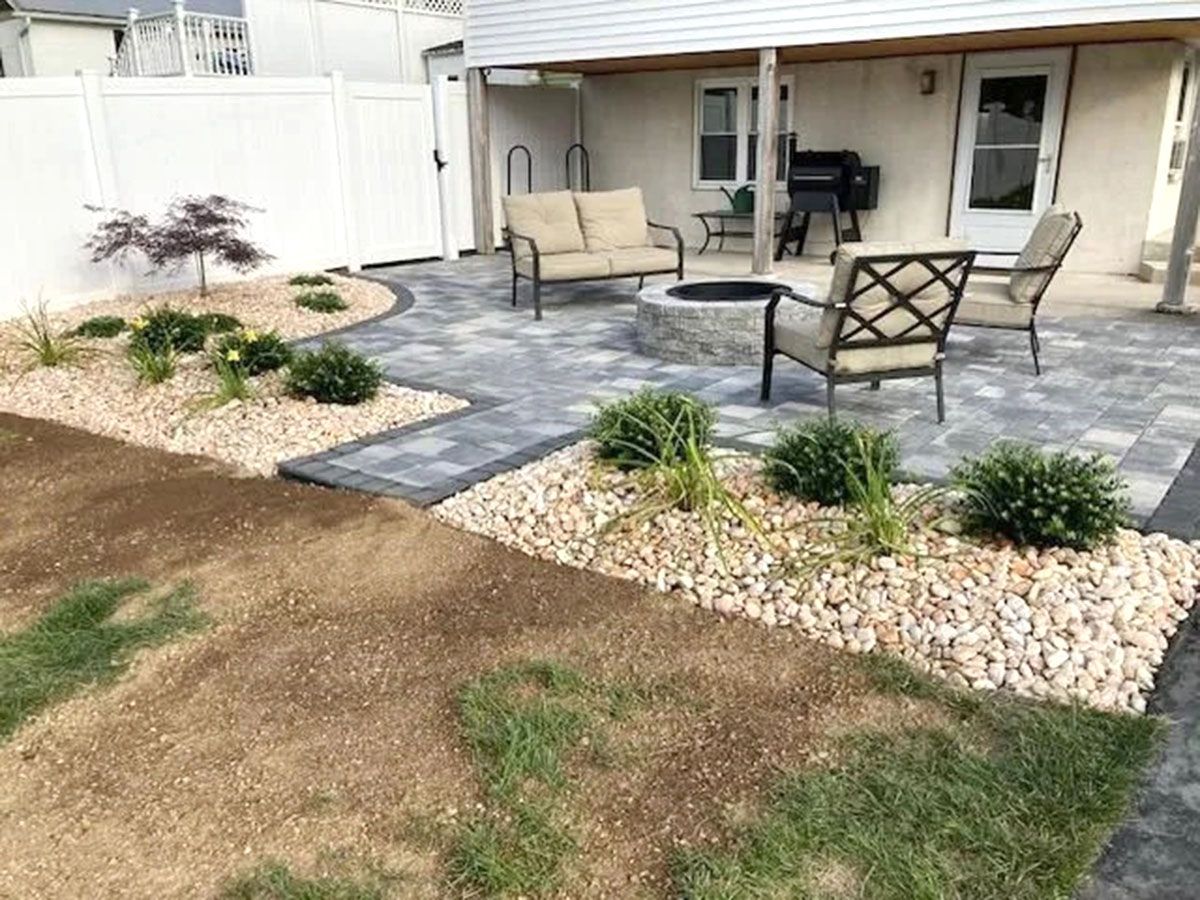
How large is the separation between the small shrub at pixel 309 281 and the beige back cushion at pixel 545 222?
2110 millimetres

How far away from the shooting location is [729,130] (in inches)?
467

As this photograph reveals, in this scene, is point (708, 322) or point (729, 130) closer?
point (708, 322)

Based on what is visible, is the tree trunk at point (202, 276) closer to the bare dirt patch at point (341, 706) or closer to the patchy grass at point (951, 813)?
the bare dirt patch at point (341, 706)

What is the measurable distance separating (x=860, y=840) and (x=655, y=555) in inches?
61.0

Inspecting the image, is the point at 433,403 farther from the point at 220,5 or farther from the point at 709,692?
the point at 220,5

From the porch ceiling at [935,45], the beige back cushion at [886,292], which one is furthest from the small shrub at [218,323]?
the porch ceiling at [935,45]

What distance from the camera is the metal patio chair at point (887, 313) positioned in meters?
4.58

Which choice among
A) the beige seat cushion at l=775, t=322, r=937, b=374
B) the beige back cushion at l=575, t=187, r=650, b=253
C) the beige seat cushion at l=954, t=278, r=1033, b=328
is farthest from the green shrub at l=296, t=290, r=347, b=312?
the beige seat cushion at l=954, t=278, r=1033, b=328

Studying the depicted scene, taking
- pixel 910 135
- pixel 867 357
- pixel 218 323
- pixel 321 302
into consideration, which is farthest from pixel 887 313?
pixel 910 135

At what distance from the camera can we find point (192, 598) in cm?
327

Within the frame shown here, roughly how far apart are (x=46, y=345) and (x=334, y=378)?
2558 mm

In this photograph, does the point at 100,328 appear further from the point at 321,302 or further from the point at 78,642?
the point at 78,642

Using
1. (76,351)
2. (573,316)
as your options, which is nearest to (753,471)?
(573,316)

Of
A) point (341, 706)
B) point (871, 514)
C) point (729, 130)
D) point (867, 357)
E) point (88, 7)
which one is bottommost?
point (341, 706)
